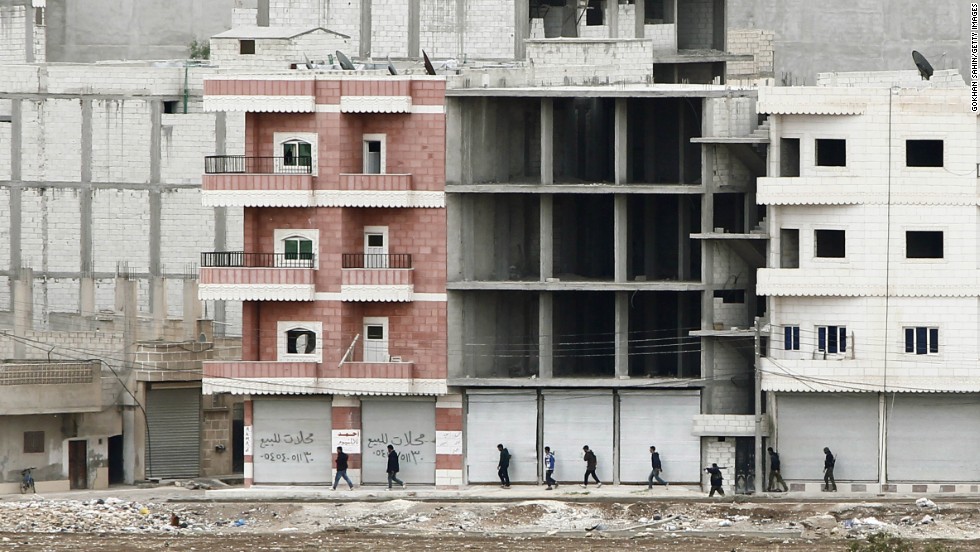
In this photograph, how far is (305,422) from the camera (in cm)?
7312

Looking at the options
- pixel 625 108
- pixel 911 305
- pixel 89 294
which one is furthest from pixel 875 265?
pixel 89 294

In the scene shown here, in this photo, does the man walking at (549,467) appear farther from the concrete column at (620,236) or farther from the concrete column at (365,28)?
the concrete column at (365,28)

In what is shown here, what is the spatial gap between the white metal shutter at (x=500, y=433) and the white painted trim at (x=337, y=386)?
4.68 ft

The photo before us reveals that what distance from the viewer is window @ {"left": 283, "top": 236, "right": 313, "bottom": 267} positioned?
71938 mm

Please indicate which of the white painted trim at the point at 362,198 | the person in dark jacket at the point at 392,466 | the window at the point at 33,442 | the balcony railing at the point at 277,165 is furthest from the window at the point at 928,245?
the window at the point at 33,442

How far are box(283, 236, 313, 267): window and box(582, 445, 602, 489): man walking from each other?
9.83m

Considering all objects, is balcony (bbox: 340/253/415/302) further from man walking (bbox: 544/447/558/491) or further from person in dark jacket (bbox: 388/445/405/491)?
man walking (bbox: 544/447/558/491)

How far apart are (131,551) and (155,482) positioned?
1850 centimetres

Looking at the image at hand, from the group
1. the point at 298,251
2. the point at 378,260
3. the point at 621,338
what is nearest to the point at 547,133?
the point at 378,260

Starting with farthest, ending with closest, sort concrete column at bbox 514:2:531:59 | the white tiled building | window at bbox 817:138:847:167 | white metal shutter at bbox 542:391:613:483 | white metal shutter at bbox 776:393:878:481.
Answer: concrete column at bbox 514:2:531:59
white metal shutter at bbox 542:391:613:483
white metal shutter at bbox 776:393:878:481
window at bbox 817:138:847:167
the white tiled building

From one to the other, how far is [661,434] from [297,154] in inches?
532

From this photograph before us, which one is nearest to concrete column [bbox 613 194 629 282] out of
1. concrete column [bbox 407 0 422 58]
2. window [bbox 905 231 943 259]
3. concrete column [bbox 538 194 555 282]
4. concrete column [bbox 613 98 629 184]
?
concrete column [bbox 613 98 629 184]

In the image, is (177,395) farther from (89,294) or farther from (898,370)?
(898,370)

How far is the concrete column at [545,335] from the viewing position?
72938 millimetres
